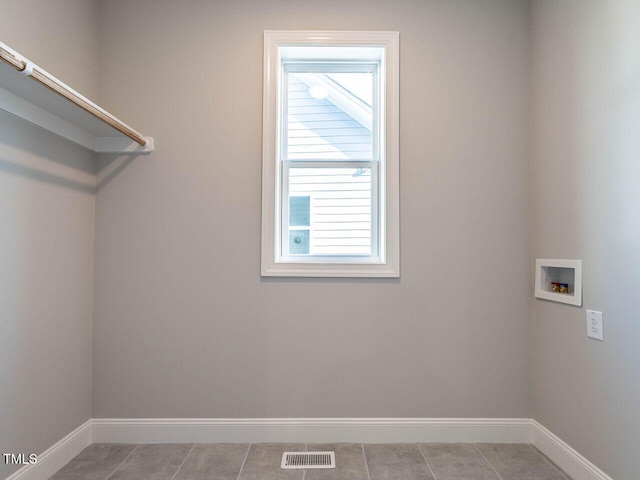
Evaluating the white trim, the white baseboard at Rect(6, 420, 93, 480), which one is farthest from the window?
the white baseboard at Rect(6, 420, 93, 480)

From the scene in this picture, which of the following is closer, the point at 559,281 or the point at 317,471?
the point at 317,471

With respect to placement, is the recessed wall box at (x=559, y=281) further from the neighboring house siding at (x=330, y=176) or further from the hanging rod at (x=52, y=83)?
the hanging rod at (x=52, y=83)

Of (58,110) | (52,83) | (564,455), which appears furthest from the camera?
(564,455)

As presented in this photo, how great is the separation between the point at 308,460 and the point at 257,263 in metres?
1.04

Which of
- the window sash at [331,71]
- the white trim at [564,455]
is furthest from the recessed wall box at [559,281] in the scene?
the window sash at [331,71]

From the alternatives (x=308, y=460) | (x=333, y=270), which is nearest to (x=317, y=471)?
(x=308, y=460)

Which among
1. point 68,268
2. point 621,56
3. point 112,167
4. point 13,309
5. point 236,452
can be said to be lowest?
point 236,452

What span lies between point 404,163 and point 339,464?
1603 millimetres

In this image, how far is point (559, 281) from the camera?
2242mm

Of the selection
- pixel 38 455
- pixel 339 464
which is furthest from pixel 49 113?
pixel 339 464

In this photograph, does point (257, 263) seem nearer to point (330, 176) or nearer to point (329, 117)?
point (330, 176)

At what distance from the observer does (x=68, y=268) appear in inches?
84.6

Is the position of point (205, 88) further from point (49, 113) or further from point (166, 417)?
point (166, 417)

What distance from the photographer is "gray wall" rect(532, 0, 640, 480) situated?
5.57ft
